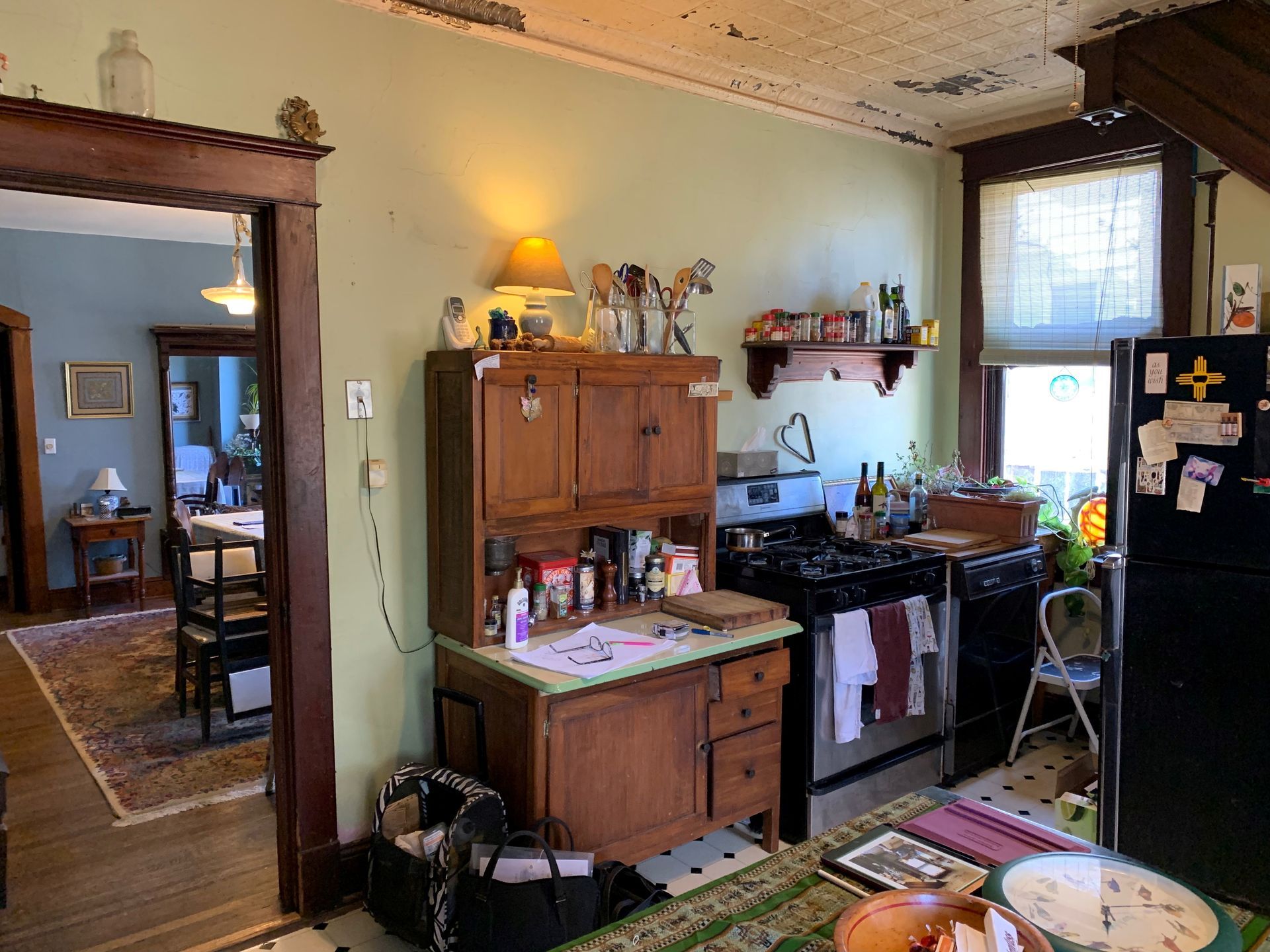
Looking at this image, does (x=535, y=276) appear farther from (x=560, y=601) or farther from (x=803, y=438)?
(x=803, y=438)

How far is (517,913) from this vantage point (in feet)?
7.55

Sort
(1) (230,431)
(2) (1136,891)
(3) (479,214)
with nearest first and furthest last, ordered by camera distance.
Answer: (2) (1136,891) → (3) (479,214) → (1) (230,431)

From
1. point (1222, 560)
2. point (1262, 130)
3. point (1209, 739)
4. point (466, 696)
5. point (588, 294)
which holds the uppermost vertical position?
point (1262, 130)

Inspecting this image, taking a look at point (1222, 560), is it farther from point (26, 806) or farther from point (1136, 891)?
point (26, 806)

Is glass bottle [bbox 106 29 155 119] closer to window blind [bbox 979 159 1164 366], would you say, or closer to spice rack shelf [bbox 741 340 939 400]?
spice rack shelf [bbox 741 340 939 400]

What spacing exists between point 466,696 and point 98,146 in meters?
1.79

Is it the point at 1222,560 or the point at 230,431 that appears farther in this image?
the point at 230,431

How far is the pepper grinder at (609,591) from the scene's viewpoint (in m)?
3.19

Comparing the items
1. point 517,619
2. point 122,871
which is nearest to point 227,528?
point 122,871

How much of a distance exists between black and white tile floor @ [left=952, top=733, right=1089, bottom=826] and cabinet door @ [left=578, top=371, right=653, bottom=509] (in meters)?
1.84

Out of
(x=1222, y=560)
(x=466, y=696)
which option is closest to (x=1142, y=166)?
(x=1222, y=560)

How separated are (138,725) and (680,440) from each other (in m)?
3.17

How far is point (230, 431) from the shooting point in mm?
8836

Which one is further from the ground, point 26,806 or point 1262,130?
point 1262,130
